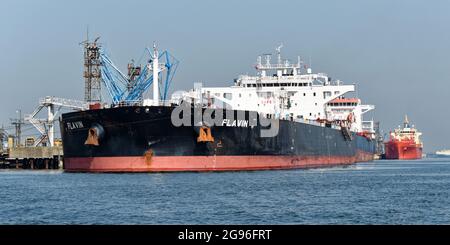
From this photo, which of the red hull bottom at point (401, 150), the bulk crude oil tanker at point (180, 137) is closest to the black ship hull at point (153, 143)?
the bulk crude oil tanker at point (180, 137)

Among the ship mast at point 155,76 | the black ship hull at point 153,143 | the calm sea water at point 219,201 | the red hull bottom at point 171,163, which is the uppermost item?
the ship mast at point 155,76

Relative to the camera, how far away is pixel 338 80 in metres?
64.2

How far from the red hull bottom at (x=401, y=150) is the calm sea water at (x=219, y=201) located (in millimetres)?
84042

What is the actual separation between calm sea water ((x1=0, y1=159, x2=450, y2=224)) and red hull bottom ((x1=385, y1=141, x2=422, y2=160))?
8404 cm

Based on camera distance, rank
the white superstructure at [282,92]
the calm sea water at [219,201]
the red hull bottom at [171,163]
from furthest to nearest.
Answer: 1. the white superstructure at [282,92]
2. the red hull bottom at [171,163]
3. the calm sea water at [219,201]

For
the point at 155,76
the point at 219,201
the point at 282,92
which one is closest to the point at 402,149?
the point at 282,92

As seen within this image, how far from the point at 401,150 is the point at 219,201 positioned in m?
97.8

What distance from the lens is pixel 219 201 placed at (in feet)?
83.4

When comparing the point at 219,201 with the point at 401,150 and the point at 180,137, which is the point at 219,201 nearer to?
the point at 180,137

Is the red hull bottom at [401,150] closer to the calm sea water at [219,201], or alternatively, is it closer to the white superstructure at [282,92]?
the white superstructure at [282,92]

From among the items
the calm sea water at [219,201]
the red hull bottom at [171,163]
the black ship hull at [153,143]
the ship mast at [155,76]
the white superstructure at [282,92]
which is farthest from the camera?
the white superstructure at [282,92]

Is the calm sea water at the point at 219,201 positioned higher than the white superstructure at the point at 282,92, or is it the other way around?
the white superstructure at the point at 282,92

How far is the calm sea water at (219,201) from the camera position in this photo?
69.5 ft
